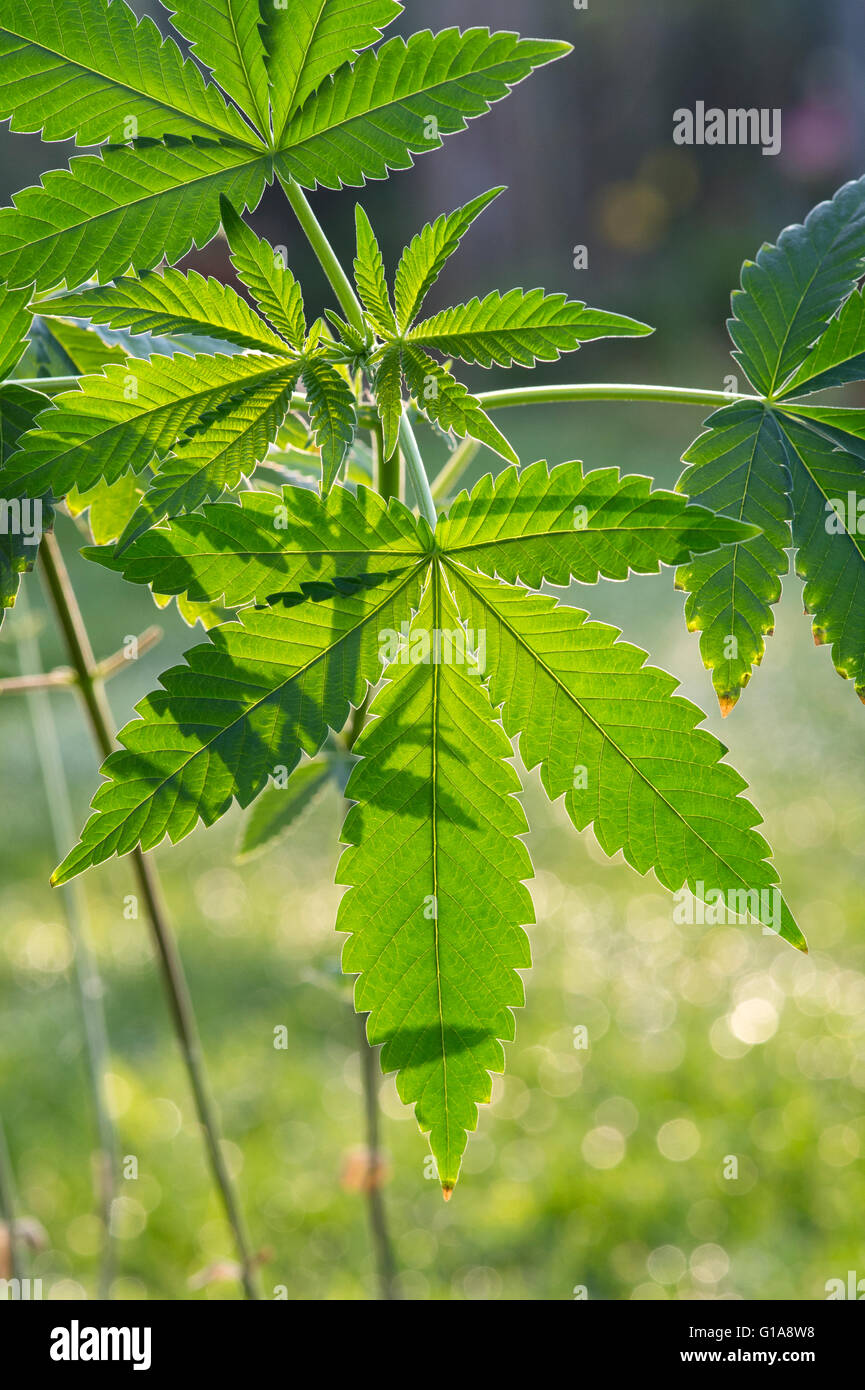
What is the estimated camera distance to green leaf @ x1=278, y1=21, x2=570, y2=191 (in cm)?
40

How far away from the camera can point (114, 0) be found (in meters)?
0.42

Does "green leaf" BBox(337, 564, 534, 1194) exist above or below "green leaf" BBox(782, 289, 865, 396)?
below

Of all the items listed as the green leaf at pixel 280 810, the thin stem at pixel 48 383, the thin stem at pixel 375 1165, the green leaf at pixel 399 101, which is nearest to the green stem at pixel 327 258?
the green leaf at pixel 399 101

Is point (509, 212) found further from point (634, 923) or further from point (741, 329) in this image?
point (741, 329)

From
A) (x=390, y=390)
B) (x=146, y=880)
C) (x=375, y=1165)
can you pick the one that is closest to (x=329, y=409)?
(x=390, y=390)

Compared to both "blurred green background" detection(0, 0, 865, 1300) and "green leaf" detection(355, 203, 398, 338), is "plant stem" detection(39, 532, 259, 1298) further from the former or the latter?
"green leaf" detection(355, 203, 398, 338)

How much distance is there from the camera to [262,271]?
41 cm

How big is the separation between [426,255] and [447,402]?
0.19 feet

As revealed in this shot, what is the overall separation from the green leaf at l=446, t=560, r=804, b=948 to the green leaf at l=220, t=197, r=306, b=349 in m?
0.13

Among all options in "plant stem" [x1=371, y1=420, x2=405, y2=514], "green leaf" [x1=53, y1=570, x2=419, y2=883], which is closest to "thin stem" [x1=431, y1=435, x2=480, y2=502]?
"plant stem" [x1=371, y1=420, x2=405, y2=514]

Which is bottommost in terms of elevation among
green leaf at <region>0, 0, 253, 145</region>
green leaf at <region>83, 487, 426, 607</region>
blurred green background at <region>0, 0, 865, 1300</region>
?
blurred green background at <region>0, 0, 865, 1300</region>

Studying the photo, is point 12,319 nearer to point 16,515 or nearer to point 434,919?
point 16,515

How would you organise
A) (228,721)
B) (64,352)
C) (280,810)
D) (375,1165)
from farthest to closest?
(375,1165)
(280,810)
(64,352)
(228,721)

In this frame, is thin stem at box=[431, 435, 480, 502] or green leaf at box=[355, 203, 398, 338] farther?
thin stem at box=[431, 435, 480, 502]
